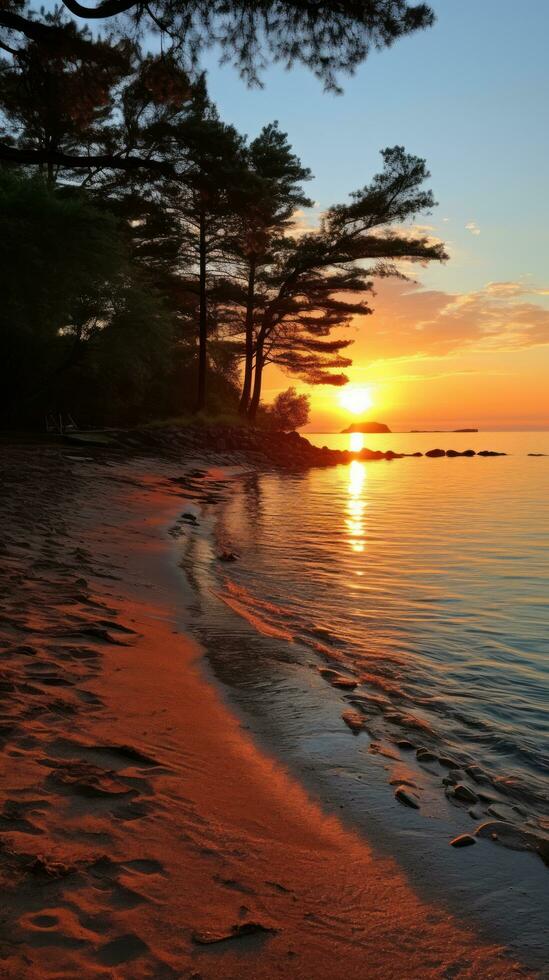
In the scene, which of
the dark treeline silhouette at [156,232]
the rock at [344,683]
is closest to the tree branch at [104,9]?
the dark treeline silhouette at [156,232]

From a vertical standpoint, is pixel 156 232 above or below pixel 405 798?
above

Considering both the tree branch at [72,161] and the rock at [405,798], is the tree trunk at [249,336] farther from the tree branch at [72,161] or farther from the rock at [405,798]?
the rock at [405,798]

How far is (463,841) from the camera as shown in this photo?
9.39 feet

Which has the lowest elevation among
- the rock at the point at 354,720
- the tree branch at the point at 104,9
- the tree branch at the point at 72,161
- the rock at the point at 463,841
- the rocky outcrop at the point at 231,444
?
the rock at the point at 463,841

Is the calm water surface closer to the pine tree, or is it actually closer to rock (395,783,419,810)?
rock (395,783,419,810)

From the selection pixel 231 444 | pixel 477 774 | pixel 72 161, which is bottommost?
pixel 477 774

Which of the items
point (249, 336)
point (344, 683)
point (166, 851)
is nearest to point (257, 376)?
point (249, 336)

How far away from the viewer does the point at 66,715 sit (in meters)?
3.53

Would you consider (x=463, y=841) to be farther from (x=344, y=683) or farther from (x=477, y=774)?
(x=344, y=683)

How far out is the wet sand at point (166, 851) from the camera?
2016mm

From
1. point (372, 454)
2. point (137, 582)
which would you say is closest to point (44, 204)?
point (137, 582)

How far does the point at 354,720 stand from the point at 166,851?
1876 millimetres

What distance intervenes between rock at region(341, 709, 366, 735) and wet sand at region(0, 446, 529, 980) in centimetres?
69

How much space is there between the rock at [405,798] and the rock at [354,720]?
718 millimetres
